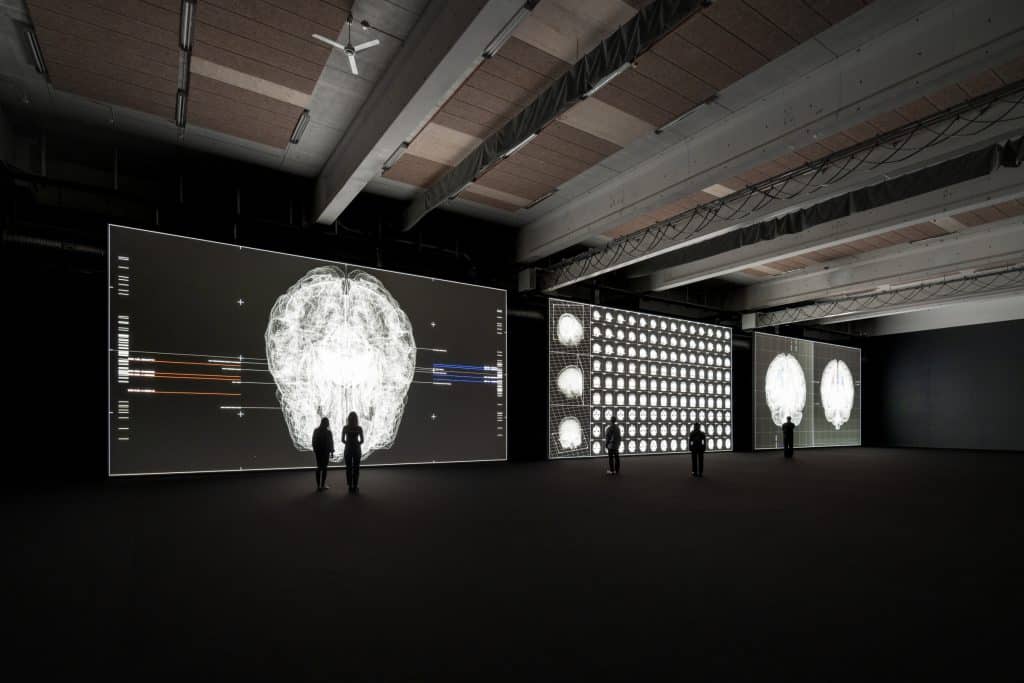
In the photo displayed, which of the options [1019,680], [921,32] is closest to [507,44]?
[921,32]

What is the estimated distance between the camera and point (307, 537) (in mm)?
5527

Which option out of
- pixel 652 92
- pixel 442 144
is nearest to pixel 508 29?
pixel 652 92

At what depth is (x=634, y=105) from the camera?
827 centimetres

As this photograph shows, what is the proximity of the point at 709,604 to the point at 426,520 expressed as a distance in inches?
143

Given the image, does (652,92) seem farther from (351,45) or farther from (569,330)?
(569,330)

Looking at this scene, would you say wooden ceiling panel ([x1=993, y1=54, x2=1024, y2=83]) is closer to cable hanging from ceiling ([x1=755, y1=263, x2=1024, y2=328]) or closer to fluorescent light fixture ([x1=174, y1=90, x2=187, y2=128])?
cable hanging from ceiling ([x1=755, y1=263, x2=1024, y2=328])

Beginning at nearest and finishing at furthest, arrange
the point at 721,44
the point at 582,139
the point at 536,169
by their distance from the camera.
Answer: the point at 721,44 → the point at 582,139 → the point at 536,169

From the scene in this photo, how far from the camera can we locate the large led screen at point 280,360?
32.0 ft

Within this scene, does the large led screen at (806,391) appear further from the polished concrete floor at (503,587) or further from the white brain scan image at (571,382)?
the polished concrete floor at (503,587)

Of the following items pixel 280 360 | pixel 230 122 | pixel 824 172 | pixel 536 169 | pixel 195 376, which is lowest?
pixel 195 376

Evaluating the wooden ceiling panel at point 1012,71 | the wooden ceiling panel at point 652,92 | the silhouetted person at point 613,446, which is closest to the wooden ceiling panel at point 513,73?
the wooden ceiling panel at point 652,92

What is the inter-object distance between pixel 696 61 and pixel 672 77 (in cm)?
42

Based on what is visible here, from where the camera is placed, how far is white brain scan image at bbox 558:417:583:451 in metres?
15.3

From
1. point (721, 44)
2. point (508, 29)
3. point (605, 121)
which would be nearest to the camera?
point (508, 29)
